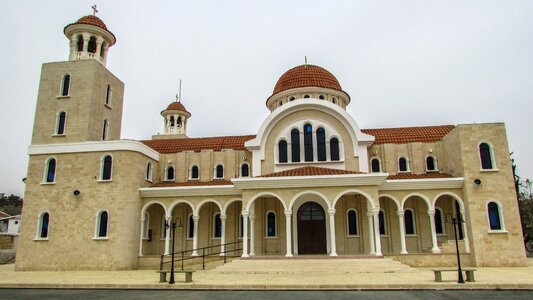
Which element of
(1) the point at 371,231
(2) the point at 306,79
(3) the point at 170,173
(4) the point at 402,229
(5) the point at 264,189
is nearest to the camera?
(1) the point at 371,231

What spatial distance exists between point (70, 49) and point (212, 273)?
1799 cm

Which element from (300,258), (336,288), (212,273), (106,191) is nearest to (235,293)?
(336,288)

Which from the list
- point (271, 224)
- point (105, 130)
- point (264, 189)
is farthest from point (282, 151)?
point (105, 130)

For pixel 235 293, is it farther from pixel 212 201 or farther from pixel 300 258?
pixel 212 201

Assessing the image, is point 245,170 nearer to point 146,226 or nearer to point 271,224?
point 271,224

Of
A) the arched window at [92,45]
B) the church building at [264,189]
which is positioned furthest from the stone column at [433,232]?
the arched window at [92,45]

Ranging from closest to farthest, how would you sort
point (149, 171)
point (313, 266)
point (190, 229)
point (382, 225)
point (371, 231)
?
point (313, 266)
point (371, 231)
point (382, 225)
point (190, 229)
point (149, 171)

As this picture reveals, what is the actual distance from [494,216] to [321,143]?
33.6 feet

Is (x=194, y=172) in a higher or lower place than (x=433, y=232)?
higher

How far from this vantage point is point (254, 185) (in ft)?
70.3

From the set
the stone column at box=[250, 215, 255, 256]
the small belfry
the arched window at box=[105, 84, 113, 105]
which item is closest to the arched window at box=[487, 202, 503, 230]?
the stone column at box=[250, 215, 255, 256]

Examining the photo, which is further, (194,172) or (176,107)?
(176,107)

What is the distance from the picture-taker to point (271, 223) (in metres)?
24.3

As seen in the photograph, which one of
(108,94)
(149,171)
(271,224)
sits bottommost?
(271,224)
